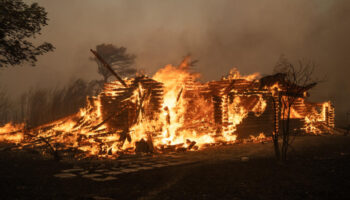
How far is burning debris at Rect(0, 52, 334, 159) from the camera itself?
486 inches

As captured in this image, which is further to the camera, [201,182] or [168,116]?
[168,116]

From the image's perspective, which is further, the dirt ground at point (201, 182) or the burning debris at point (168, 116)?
the burning debris at point (168, 116)

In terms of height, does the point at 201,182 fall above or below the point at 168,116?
below

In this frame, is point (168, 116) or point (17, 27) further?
point (168, 116)

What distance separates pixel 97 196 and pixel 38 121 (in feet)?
65.1

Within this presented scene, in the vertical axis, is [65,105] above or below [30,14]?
below

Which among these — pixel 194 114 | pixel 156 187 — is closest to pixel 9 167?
pixel 156 187

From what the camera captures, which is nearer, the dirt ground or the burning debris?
the dirt ground

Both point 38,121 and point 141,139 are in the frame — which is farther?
point 38,121

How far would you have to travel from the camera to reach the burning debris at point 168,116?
12336 mm

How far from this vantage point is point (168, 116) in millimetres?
14422

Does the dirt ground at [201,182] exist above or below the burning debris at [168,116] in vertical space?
below

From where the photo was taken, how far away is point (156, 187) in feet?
18.2

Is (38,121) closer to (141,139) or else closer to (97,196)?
(141,139)
